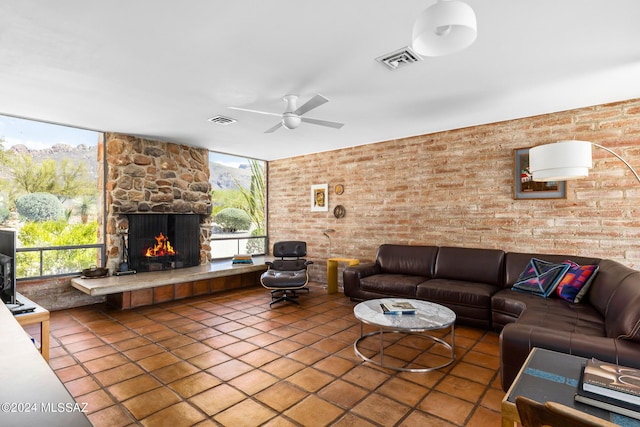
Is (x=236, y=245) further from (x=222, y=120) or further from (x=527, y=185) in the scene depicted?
(x=527, y=185)

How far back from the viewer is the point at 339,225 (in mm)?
6008

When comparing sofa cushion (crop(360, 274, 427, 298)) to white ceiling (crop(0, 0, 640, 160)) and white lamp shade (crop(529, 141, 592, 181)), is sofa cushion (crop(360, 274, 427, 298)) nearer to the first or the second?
white lamp shade (crop(529, 141, 592, 181))

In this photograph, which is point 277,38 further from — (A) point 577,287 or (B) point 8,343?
(A) point 577,287

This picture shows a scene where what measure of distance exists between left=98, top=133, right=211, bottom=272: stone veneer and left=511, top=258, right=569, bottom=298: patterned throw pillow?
4.86 m

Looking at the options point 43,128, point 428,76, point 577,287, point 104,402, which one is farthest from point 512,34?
point 43,128

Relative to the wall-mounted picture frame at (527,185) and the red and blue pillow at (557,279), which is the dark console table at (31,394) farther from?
the wall-mounted picture frame at (527,185)

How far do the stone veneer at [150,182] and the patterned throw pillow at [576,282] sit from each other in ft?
17.0

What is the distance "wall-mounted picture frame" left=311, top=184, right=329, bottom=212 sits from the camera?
20.2 ft

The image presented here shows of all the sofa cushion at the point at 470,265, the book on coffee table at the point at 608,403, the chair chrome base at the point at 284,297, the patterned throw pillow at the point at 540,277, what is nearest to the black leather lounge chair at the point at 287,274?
the chair chrome base at the point at 284,297

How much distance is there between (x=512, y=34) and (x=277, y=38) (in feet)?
5.37

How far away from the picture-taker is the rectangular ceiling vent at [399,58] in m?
2.53

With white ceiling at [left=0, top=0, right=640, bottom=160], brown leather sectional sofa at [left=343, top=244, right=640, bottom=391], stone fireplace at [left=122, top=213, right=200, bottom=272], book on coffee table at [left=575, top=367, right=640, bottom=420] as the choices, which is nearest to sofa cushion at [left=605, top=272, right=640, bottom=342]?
brown leather sectional sofa at [left=343, top=244, right=640, bottom=391]

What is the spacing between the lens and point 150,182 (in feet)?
17.1

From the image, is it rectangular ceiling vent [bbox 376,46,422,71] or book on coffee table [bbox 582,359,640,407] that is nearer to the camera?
book on coffee table [bbox 582,359,640,407]
